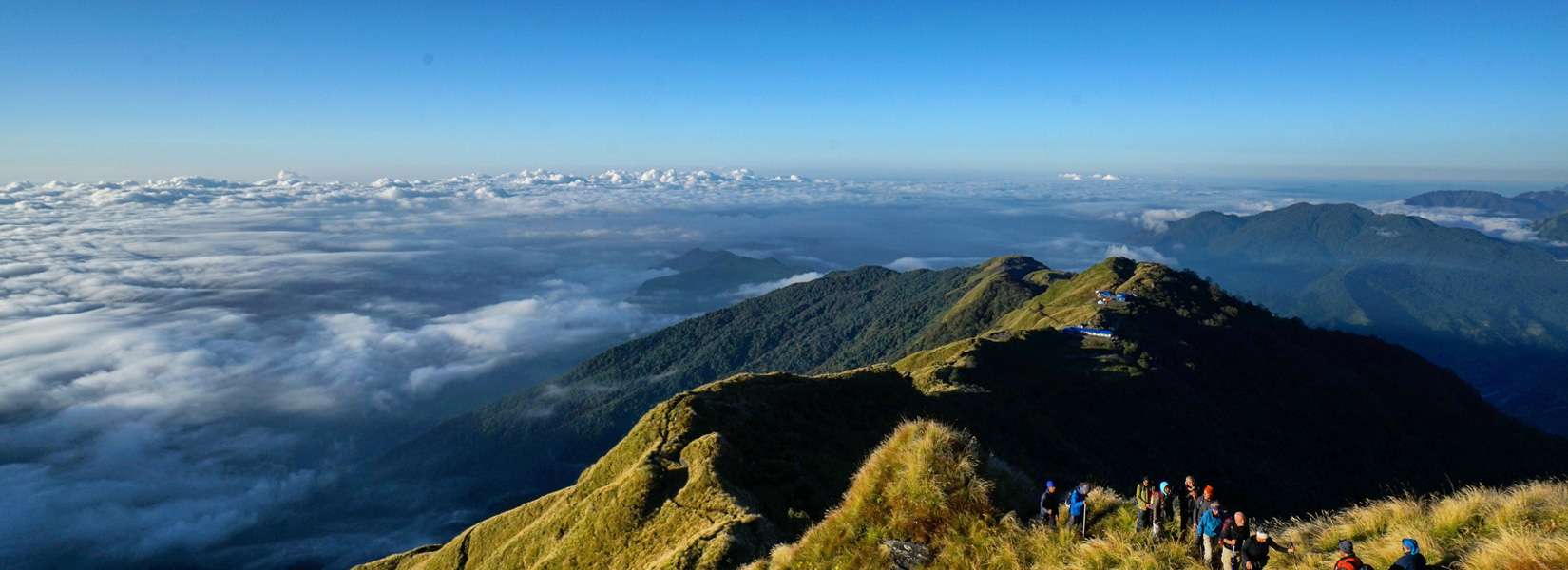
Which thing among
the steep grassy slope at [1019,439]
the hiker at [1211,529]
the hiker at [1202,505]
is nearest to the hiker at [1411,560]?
the hiker at [1211,529]

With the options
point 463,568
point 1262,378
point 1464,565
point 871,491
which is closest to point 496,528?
point 463,568

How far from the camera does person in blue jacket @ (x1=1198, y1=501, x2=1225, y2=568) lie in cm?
1398

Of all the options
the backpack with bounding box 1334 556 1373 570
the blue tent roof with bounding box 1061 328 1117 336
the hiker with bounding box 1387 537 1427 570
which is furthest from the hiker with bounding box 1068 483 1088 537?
the blue tent roof with bounding box 1061 328 1117 336

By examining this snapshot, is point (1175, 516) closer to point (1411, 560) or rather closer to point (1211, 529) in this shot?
point (1211, 529)

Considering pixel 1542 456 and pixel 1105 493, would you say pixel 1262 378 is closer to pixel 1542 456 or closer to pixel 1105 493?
pixel 1542 456

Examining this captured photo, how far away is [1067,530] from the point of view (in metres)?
16.1

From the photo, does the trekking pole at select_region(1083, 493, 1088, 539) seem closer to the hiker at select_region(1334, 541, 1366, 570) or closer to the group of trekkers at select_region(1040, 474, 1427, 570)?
the group of trekkers at select_region(1040, 474, 1427, 570)

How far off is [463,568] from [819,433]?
1189 inches

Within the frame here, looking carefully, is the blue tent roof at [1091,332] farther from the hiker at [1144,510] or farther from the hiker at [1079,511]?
the hiker at [1079,511]

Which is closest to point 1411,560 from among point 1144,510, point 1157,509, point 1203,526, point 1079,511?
point 1203,526

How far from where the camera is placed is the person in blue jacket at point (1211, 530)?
13984 millimetres

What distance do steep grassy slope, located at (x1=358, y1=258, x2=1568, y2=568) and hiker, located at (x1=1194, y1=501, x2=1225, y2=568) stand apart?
184 inches

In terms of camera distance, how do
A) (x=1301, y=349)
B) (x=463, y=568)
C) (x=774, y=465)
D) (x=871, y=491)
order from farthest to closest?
1. (x=1301, y=349)
2. (x=463, y=568)
3. (x=774, y=465)
4. (x=871, y=491)

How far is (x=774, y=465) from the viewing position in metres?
43.8
